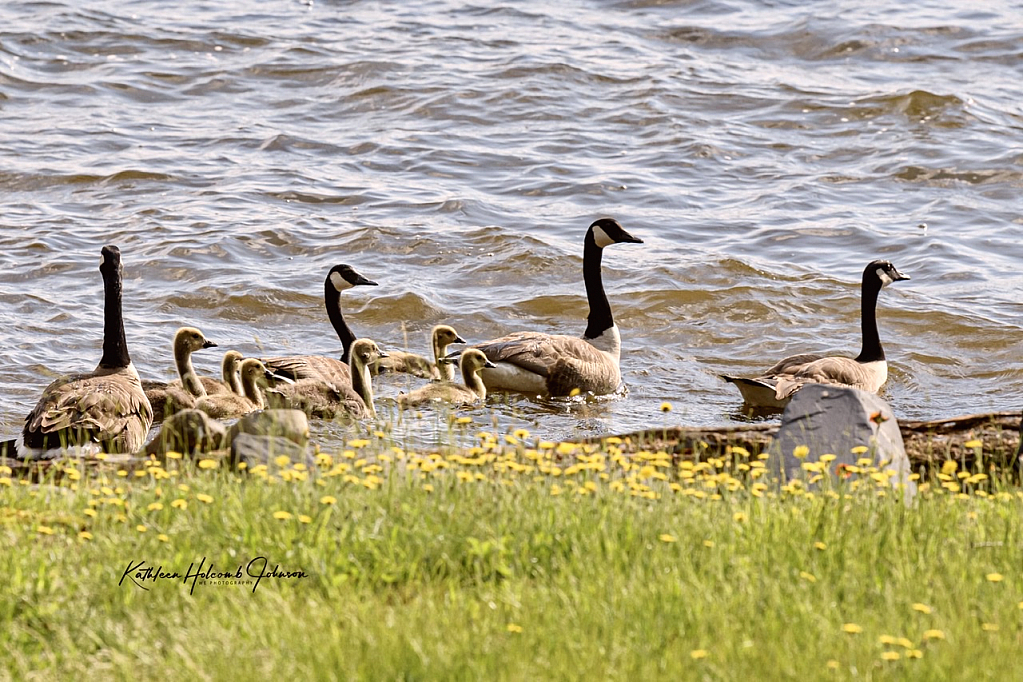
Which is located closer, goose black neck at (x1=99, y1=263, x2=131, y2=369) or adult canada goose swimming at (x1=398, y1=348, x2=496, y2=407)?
goose black neck at (x1=99, y1=263, x2=131, y2=369)

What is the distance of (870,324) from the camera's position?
40.8 ft

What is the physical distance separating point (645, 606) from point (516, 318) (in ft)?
32.8

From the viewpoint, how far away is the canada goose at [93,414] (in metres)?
9.12

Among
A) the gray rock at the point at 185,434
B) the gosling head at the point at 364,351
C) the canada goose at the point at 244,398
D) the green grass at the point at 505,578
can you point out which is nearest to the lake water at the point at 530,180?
the gosling head at the point at 364,351

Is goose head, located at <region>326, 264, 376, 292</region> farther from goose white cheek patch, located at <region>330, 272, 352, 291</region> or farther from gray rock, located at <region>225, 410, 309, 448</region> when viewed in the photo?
gray rock, located at <region>225, 410, 309, 448</region>

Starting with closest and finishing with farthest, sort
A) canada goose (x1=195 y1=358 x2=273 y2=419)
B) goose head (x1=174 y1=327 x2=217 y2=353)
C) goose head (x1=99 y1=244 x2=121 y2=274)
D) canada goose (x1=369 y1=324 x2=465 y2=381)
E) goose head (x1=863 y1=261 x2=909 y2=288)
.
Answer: canada goose (x1=195 y1=358 x2=273 y2=419) < goose head (x1=174 y1=327 x2=217 y2=353) < goose head (x1=99 y1=244 x2=121 y2=274) < canada goose (x1=369 y1=324 x2=465 y2=381) < goose head (x1=863 y1=261 x2=909 y2=288)

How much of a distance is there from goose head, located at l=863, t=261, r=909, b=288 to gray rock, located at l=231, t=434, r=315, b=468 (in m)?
7.54

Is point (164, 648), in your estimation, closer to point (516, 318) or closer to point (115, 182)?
point (516, 318)

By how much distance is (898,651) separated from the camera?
181 inches

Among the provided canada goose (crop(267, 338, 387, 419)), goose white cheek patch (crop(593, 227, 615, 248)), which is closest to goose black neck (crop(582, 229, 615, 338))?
goose white cheek patch (crop(593, 227, 615, 248))

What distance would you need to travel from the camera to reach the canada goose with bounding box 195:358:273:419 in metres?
10.5

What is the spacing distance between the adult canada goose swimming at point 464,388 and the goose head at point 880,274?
3980 millimetres

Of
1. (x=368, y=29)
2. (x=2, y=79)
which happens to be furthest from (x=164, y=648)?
(x=368, y=29)

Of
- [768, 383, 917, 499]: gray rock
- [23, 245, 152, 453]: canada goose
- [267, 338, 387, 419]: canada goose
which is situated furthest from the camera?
[267, 338, 387, 419]: canada goose
